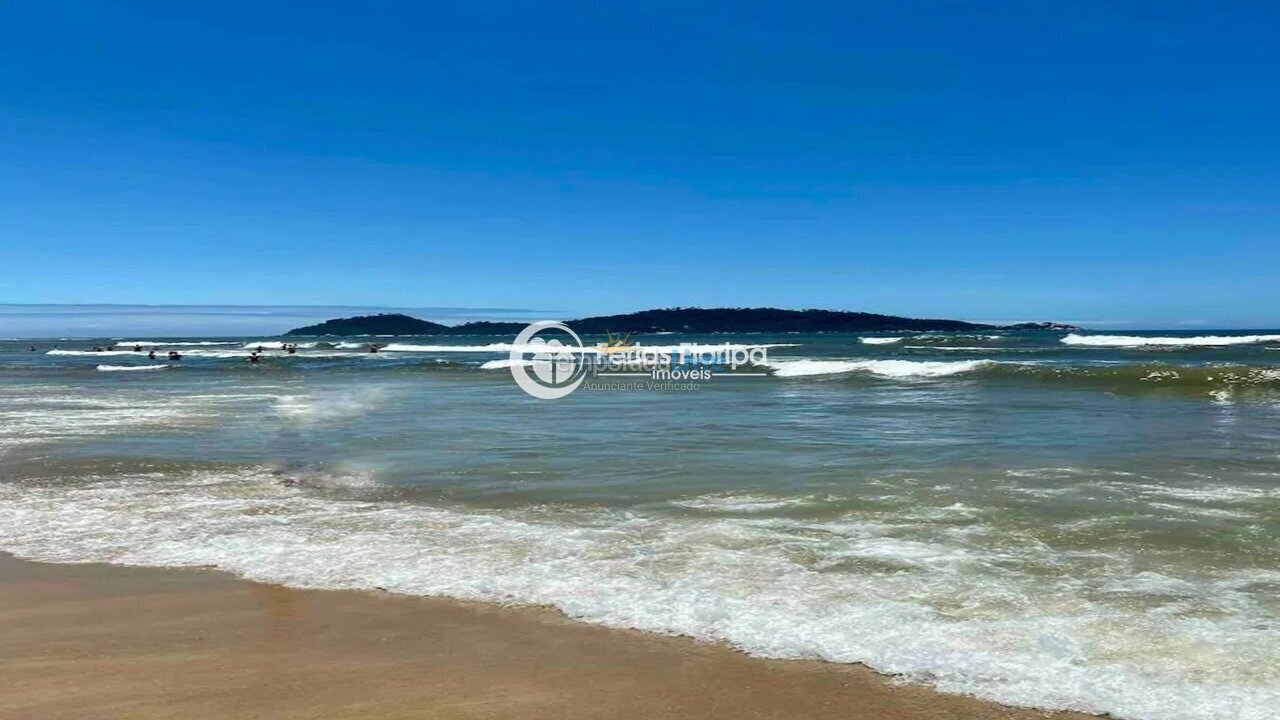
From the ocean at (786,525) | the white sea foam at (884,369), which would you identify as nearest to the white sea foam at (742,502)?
the ocean at (786,525)

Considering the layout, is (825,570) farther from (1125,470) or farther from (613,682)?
(1125,470)

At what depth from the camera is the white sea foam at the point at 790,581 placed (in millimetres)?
3953

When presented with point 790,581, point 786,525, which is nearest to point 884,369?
point 786,525

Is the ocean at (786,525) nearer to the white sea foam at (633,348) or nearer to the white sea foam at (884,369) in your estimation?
the white sea foam at (884,369)

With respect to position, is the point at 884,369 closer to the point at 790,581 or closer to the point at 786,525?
the point at 786,525

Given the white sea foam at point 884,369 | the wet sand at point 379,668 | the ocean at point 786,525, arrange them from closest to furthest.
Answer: the wet sand at point 379,668 < the ocean at point 786,525 < the white sea foam at point 884,369

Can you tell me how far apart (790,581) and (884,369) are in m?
28.5

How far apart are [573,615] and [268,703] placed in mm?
1660

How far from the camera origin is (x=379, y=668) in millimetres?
4098

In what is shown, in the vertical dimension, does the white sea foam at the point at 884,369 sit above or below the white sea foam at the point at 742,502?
above

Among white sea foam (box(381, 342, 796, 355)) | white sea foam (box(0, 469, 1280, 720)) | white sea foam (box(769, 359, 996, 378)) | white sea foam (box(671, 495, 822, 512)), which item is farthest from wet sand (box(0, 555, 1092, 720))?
white sea foam (box(381, 342, 796, 355))

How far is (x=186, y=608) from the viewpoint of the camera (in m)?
4.99

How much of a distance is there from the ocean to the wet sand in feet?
0.84

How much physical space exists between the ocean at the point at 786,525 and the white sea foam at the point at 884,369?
1496cm
